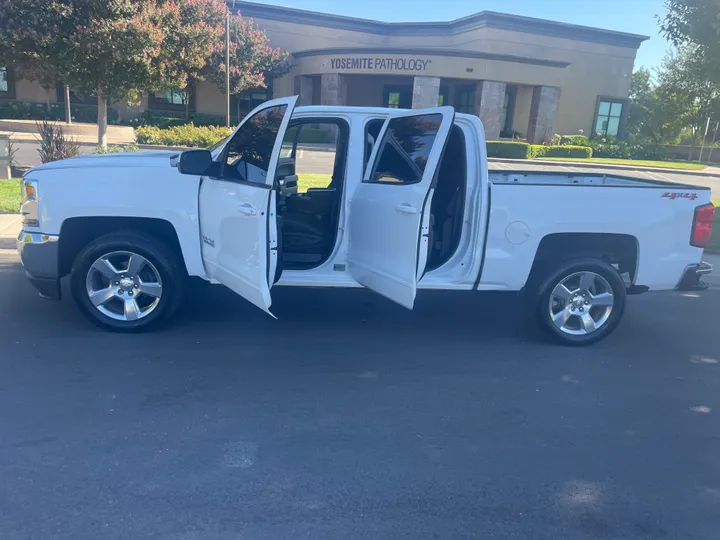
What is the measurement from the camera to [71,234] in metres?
5.14

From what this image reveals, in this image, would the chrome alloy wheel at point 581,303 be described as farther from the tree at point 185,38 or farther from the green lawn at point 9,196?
the tree at point 185,38

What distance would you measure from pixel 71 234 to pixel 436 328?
135 inches

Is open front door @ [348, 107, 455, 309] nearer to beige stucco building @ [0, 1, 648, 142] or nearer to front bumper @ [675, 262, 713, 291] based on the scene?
front bumper @ [675, 262, 713, 291]

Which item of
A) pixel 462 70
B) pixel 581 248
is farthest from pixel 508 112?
pixel 581 248

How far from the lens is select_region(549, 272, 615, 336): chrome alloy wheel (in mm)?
5434

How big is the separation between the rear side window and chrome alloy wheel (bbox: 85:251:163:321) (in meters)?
2.12

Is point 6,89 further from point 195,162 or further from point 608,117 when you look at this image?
point 608,117

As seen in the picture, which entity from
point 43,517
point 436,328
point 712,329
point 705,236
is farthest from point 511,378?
point 43,517

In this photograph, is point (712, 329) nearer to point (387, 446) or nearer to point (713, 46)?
point (387, 446)

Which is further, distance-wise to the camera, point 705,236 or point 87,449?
point 705,236

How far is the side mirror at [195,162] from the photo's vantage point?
190 inches

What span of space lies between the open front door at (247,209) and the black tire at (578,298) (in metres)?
2.50

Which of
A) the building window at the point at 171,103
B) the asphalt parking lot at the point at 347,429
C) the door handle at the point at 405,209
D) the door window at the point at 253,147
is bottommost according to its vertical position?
the asphalt parking lot at the point at 347,429

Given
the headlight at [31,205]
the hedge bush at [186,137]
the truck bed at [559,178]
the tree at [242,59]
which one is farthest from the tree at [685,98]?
the headlight at [31,205]
